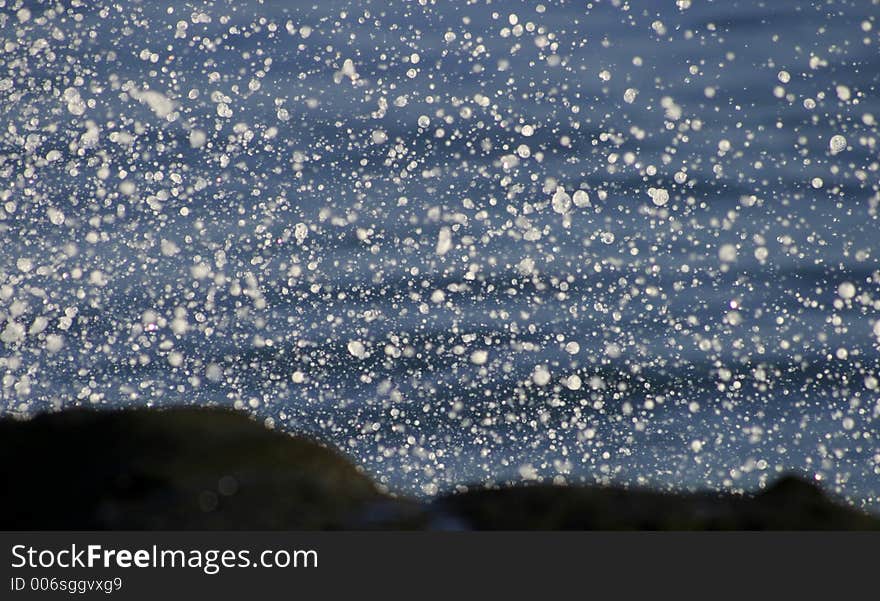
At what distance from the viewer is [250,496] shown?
346cm

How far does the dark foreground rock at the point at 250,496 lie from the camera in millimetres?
3344

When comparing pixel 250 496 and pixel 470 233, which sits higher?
pixel 470 233

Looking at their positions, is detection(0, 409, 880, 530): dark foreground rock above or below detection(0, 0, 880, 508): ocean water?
below

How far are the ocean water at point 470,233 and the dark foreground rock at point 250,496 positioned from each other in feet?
3.17

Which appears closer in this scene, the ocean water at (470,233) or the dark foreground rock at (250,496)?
the dark foreground rock at (250,496)

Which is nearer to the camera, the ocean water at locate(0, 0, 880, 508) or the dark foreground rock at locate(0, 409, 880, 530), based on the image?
the dark foreground rock at locate(0, 409, 880, 530)

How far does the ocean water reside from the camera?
4965 millimetres

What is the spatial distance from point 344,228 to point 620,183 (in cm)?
162

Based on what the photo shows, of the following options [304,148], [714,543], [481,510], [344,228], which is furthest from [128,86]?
[714,543]

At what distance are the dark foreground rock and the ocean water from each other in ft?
3.17

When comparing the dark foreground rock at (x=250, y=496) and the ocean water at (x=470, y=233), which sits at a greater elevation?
the ocean water at (x=470, y=233)

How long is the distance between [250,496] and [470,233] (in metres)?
3.01

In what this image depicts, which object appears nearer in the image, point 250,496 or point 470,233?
point 250,496

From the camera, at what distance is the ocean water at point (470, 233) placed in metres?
4.96
